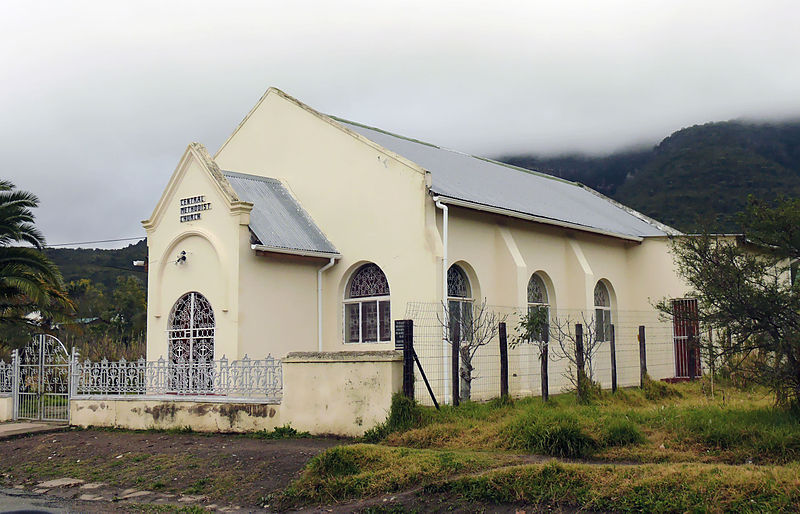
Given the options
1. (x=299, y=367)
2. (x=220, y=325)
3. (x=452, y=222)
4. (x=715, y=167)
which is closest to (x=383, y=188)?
(x=452, y=222)

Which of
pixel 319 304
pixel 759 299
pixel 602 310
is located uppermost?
pixel 319 304

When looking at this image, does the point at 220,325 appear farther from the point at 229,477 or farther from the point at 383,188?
the point at 229,477

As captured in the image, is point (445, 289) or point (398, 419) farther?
point (445, 289)

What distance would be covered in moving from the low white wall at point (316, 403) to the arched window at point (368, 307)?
5079 mm

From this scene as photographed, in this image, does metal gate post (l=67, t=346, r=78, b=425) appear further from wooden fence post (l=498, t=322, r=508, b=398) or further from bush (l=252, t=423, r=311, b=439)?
wooden fence post (l=498, t=322, r=508, b=398)

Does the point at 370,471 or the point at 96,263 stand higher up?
the point at 96,263

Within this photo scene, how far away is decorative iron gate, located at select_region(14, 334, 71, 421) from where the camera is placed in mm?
18719

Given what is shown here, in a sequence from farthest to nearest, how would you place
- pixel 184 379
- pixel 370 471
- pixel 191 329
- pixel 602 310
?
pixel 602 310 < pixel 191 329 < pixel 184 379 < pixel 370 471

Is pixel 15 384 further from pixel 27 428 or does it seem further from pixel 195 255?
pixel 195 255

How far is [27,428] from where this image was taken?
Answer: 17344 millimetres

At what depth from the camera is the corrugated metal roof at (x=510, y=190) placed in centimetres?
2095

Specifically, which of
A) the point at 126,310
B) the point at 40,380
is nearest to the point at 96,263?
the point at 126,310

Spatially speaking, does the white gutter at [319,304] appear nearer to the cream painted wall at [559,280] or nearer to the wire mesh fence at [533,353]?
the wire mesh fence at [533,353]

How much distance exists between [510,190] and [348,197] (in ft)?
20.4
